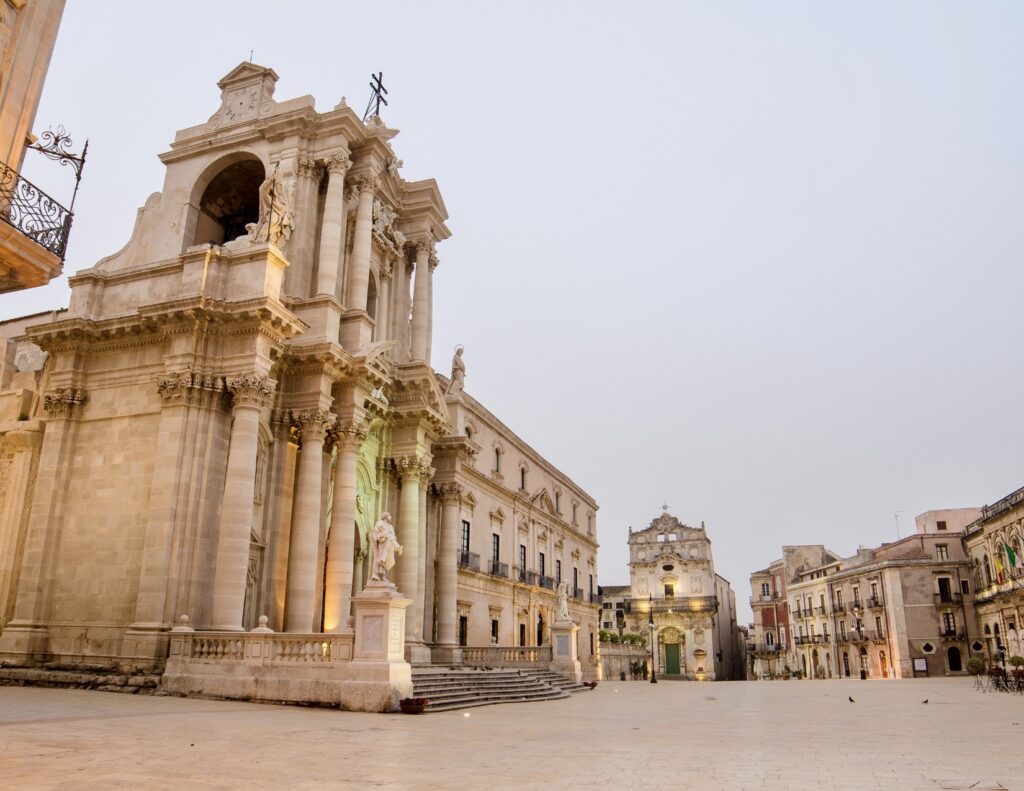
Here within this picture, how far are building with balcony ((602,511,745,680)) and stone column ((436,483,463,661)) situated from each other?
44.5m

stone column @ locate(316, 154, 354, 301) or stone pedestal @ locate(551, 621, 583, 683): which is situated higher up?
stone column @ locate(316, 154, 354, 301)

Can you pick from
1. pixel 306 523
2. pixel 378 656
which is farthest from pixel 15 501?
pixel 378 656

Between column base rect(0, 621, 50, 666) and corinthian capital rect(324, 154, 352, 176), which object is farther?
corinthian capital rect(324, 154, 352, 176)

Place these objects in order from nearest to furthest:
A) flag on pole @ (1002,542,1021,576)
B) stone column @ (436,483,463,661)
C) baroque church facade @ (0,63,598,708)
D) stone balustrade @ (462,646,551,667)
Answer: baroque church facade @ (0,63,598,708)
stone column @ (436,483,463,661)
stone balustrade @ (462,646,551,667)
flag on pole @ (1002,542,1021,576)

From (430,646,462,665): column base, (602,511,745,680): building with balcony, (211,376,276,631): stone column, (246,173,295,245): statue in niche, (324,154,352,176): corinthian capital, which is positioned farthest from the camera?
(602,511,745,680): building with balcony

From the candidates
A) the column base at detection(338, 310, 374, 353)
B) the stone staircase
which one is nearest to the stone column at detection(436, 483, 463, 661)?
the stone staircase

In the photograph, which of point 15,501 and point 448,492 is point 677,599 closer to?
point 448,492

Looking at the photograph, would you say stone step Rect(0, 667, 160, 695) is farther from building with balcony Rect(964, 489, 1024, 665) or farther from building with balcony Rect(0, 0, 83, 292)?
building with balcony Rect(964, 489, 1024, 665)

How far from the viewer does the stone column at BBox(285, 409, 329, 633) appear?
19797mm

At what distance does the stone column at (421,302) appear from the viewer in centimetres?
2847

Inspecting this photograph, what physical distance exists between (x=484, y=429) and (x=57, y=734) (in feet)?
95.7

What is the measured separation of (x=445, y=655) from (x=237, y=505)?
1128 centimetres

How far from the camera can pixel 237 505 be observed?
1773cm

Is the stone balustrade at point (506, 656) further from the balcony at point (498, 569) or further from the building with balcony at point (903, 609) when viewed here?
the building with balcony at point (903, 609)
